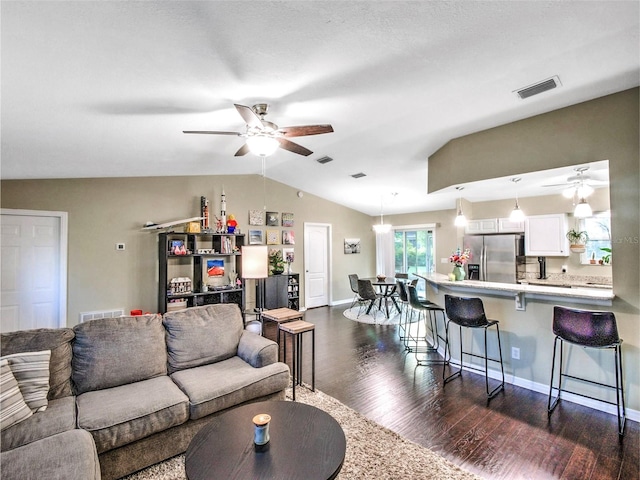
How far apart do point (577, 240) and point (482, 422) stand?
418 centimetres

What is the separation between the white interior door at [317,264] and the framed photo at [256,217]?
120 cm

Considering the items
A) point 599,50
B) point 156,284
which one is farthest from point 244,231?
point 599,50

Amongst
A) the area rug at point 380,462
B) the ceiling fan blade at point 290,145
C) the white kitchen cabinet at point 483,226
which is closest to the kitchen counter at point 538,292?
the area rug at point 380,462

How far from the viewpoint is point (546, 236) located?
532 centimetres

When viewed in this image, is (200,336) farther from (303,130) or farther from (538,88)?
(538,88)

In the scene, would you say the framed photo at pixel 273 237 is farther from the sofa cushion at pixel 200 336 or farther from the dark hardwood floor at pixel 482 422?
the sofa cushion at pixel 200 336

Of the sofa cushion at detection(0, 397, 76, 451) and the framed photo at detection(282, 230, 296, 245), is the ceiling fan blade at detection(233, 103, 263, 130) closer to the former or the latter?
the sofa cushion at detection(0, 397, 76, 451)

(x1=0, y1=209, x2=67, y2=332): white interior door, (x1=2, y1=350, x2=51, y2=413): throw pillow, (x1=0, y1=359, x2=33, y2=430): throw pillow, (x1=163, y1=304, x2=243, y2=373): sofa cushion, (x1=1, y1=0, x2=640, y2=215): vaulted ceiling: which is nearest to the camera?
(x1=1, y1=0, x2=640, y2=215): vaulted ceiling

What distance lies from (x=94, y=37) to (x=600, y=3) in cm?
276

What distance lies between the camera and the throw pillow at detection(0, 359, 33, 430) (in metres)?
1.70

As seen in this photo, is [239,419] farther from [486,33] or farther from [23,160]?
[23,160]

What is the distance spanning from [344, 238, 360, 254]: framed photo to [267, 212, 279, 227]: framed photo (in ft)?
7.34

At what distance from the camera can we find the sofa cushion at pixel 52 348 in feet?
6.61

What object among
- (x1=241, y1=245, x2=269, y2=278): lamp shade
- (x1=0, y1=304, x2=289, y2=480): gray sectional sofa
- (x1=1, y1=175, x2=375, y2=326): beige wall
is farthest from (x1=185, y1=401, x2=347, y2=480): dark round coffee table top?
(x1=1, y1=175, x2=375, y2=326): beige wall
